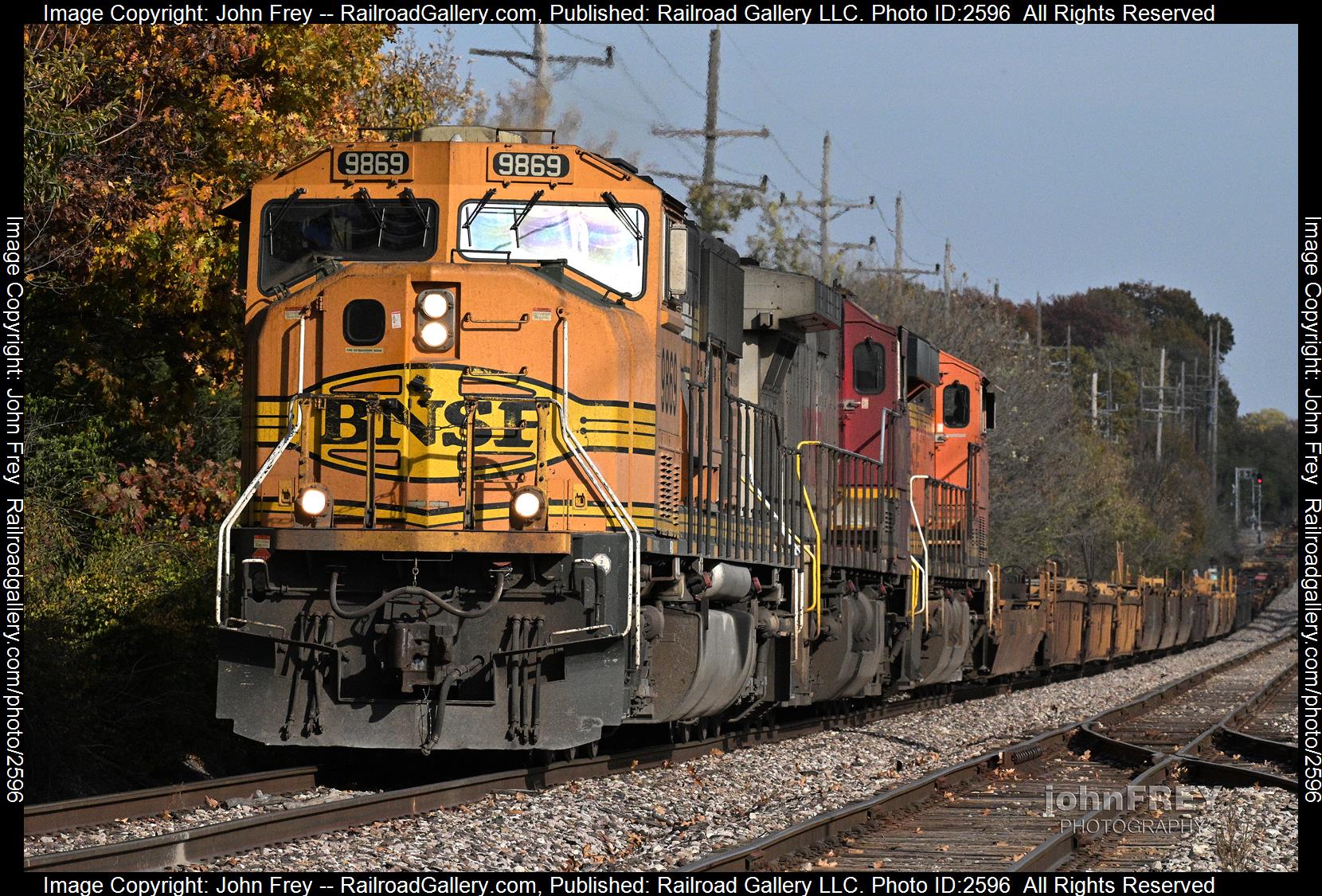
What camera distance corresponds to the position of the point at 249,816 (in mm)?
8516

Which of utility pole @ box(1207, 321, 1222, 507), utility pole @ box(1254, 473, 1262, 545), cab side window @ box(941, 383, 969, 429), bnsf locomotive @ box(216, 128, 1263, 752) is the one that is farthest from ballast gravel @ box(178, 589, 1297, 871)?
utility pole @ box(1254, 473, 1262, 545)

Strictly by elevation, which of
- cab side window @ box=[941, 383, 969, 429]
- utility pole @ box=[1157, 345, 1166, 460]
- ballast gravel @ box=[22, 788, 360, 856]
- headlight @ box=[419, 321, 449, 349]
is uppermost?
utility pole @ box=[1157, 345, 1166, 460]

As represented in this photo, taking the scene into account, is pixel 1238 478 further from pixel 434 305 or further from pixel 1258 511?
pixel 434 305

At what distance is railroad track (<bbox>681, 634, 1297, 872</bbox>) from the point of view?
7.79 metres

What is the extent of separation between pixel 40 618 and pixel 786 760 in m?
6.21

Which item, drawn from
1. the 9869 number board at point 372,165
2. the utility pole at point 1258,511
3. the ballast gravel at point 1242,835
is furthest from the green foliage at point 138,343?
the utility pole at point 1258,511

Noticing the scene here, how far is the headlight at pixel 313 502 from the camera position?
9320 mm

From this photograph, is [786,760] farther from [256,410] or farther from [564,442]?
[256,410]

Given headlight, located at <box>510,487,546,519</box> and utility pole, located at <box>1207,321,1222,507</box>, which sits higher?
utility pole, located at <box>1207,321,1222,507</box>

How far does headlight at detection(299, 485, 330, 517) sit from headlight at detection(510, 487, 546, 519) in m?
1.12

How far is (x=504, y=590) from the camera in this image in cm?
945

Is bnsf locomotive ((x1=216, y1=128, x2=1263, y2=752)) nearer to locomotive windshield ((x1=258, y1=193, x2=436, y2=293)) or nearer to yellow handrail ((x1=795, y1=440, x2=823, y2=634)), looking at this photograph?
locomotive windshield ((x1=258, y1=193, x2=436, y2=293))

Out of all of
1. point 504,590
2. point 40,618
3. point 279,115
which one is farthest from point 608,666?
point 279,115

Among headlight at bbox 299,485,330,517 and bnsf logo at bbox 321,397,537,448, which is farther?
bnsf logo at bbox 321,397,537,448
